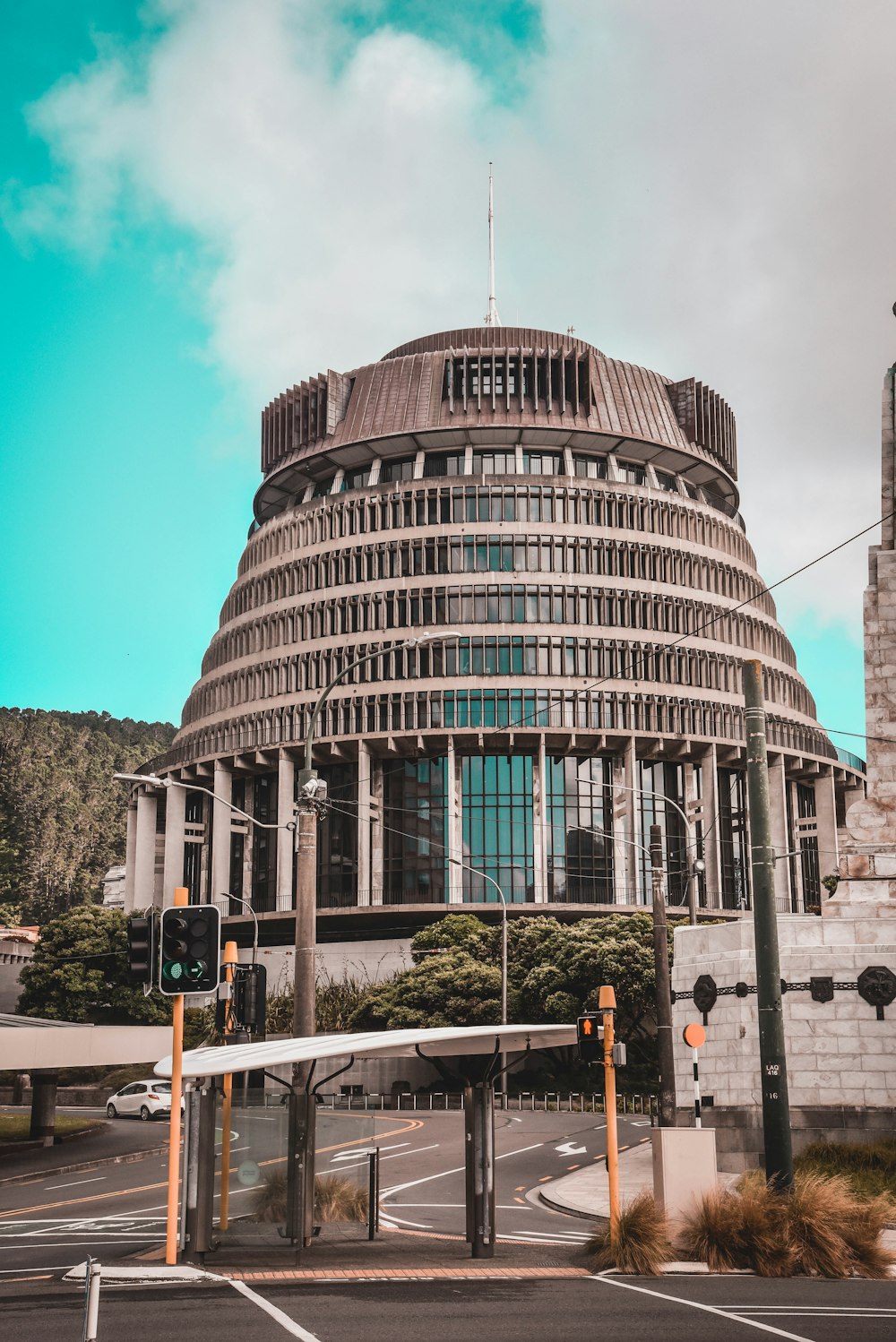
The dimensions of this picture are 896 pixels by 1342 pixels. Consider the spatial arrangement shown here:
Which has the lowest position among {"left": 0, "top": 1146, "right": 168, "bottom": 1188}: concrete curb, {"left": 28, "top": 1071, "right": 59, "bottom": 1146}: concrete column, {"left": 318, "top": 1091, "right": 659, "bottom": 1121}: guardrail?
{"left": 318, "top": 1091, "right": 659, "bottom": 1121}: guardrail

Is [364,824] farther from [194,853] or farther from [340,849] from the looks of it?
[194,853]

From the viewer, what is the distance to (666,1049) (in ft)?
92.6

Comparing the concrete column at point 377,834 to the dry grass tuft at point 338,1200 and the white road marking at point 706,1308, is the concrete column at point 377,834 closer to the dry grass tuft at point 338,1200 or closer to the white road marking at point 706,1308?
the dry grass tuft at point 338,1200

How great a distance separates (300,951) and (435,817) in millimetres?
63697

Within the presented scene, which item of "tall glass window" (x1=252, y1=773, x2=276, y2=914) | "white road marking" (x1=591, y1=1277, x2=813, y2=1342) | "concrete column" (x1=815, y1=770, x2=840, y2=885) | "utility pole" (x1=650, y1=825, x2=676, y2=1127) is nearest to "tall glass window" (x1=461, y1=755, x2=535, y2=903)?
"tall glass window" (x1=252, y1=773, x2=276, y2=914)

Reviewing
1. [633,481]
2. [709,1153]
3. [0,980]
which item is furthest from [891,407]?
[0,980]

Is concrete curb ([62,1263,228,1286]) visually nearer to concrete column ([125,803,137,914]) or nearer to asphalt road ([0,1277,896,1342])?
asphalt road ([0,1277,896,1342])

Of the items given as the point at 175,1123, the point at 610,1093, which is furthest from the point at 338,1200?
the point at 610,1093

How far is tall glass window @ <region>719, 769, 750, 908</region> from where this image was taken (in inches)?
3359

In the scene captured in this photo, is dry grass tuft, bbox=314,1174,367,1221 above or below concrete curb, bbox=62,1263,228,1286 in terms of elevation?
above

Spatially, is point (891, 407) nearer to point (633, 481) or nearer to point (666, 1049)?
point (666, 1049)

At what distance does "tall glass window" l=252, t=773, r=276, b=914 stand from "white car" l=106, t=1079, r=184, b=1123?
110 ft

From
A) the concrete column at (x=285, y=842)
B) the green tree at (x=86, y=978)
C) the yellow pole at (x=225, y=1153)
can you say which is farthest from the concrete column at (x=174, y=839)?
the yellow pole at (x=225, y=1153)

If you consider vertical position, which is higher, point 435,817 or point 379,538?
point 379,538
